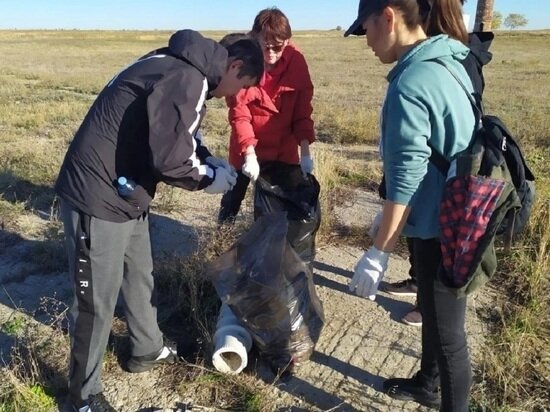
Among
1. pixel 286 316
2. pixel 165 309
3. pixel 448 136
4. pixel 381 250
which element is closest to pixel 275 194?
pixel 286 316

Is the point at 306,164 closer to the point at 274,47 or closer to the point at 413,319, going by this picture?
the point at 274,47

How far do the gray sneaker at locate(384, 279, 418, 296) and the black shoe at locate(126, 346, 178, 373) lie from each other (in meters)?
1.54

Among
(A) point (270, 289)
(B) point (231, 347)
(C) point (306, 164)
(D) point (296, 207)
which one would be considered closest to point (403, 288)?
(D) point (296, 207)

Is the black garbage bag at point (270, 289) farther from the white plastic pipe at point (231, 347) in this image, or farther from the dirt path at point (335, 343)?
the dirt path at point (335, 343)

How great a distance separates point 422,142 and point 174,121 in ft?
3.11

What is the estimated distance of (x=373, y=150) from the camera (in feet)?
25.7

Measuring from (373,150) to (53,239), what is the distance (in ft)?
16.1

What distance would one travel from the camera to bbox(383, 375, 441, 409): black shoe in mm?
2508

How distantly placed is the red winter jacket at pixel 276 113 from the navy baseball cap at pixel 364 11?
4.52 feet

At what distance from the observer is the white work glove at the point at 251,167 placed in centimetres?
329

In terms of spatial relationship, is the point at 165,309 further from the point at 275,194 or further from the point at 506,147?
the point at 506,147

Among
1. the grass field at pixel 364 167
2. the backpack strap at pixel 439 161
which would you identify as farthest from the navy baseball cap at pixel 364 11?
the grass field at pixel 364 167

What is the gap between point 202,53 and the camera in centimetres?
219

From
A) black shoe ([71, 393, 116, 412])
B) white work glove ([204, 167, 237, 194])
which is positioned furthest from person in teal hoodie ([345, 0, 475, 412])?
black shoe ([71, 393, 116, 412])
